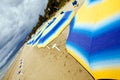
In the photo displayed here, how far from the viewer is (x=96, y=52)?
536 cm

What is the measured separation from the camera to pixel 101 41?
5.30 metres

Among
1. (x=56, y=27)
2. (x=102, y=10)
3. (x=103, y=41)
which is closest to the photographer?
(x=103, y=41)

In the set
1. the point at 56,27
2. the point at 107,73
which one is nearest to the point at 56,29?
the point at 56,27

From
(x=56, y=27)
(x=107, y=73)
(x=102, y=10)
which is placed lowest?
(x=107, y=73)

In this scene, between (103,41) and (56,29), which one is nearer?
(103,41)

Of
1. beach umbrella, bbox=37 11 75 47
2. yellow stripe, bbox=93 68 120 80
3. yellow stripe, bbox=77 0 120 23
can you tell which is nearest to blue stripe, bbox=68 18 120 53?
yellow stripe, bbox=77 0 120 23

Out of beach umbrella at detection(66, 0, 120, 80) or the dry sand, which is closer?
beach umbrella at detection(66, 0, 120, 80)

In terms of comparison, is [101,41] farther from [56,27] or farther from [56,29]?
[56,27]

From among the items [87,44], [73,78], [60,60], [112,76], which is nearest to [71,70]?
[73,78]

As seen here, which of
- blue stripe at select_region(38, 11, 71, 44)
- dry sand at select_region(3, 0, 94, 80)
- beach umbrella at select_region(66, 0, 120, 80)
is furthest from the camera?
blue stripe at select_region(38, 11, 71, 44)

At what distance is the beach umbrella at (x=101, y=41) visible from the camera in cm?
489

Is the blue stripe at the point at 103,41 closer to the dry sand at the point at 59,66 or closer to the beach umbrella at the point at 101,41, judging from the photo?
the beach umbrella at the point at 101,41

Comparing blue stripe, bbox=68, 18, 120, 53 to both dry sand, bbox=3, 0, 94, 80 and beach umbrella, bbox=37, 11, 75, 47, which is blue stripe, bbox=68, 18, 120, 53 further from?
beach umbrella, bbox=37, 11, 75, 47

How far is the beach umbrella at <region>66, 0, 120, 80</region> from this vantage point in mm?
4891
